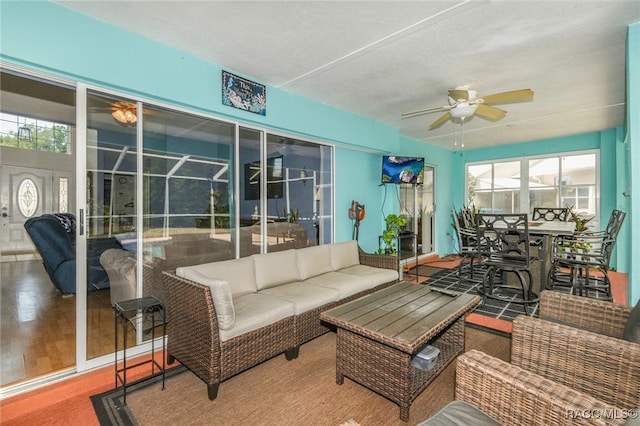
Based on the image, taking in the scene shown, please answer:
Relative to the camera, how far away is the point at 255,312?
228 centimetres

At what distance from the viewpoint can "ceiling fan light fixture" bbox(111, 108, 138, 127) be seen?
2486mm

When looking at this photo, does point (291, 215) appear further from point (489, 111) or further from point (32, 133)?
point (32, 133)

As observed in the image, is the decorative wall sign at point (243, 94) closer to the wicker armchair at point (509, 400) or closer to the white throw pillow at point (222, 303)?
the white throw pillow at point (222, 303)

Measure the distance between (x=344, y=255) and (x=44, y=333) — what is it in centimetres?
324

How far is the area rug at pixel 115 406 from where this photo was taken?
1766mm

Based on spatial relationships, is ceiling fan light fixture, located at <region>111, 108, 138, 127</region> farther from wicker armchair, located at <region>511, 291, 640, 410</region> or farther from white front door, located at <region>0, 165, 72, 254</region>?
white front door, located at <region>0, 165, 72, 254</region>

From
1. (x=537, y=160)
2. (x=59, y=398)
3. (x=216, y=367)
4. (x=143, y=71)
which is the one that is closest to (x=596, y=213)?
(x=537, y=160)

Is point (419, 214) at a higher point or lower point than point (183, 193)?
lower

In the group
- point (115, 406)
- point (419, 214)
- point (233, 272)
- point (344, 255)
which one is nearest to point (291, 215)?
point (344, 255)

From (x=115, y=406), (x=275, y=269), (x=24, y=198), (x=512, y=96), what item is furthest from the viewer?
(x=24, y=198)

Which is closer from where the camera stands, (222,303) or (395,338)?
(395,338)

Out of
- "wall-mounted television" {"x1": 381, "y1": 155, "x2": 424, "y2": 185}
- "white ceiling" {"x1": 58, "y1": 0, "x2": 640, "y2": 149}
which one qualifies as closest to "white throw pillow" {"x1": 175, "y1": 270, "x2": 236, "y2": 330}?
"white ceiling" {"x1": 58, "y1": 0, "x2": 640, "y2": 149}

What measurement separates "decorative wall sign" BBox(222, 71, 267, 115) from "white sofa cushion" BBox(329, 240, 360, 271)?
1910mm

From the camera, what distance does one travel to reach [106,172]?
7.95 feet
